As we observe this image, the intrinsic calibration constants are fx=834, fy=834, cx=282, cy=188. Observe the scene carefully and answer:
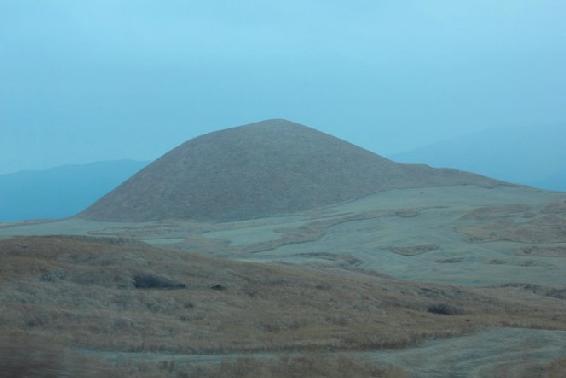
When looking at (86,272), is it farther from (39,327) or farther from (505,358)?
(505,358)

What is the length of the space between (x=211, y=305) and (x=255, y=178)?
207 feet

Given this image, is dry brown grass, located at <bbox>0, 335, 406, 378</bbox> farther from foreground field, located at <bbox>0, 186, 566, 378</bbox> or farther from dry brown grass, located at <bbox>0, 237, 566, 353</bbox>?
dry brown grass, located at <bbox>0, 237, 566, 353</bbox>

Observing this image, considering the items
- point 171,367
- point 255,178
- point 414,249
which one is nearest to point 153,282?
point 171,367

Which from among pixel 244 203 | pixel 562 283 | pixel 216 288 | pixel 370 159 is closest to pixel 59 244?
pixel 216 288

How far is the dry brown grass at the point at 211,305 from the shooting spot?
15.9m

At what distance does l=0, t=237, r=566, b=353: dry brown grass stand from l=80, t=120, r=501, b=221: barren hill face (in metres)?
47.8

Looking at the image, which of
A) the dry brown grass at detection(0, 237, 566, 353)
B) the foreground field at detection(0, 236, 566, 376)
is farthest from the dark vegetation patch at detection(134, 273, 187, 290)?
the dry brown grass at detection(0, 237, 566, 353)

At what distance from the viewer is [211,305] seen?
1986cm

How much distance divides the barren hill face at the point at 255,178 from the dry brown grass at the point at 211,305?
47.8m

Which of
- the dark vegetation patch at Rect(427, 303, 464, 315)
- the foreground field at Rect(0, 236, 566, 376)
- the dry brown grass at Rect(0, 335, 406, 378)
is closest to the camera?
the dry brown grass at Rect(0, 335, 406, 378)

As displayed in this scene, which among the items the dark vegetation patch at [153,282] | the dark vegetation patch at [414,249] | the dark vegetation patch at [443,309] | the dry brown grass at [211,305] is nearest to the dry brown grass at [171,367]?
the dry brown grass at [211,305]

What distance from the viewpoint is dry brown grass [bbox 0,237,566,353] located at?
1587cm

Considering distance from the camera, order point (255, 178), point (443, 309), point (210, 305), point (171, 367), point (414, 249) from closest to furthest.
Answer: point (171, 367)
point (210, 305)
point (443, 309)
point (414, 249)
point (255, 178)

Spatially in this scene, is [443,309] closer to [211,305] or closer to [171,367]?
[211,305]
